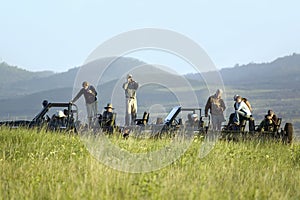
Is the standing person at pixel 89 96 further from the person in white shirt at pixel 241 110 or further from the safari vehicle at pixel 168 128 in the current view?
the person in white shirt at pixel 241 110

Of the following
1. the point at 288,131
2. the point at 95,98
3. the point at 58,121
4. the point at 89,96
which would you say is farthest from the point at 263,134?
the point at 58,121

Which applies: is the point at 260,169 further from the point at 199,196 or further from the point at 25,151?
the point at 25,151

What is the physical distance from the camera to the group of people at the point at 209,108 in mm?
18000

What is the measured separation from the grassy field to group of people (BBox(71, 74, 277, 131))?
3936 mm

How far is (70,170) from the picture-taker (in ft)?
31.6

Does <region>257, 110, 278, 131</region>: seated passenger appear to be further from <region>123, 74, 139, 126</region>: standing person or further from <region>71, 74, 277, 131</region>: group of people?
<region>123, 74, 139, 126</region>: standing person

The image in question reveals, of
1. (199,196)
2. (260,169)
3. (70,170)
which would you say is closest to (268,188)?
(199,196)

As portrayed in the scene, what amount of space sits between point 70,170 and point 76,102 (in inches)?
404

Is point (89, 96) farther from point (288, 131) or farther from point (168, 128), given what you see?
point (288, 131)

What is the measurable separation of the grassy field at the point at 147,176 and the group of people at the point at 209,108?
394 centimetres

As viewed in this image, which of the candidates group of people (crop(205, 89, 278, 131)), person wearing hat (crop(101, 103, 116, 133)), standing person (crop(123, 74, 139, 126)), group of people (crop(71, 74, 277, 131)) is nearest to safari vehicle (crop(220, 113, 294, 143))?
group of people (crop(205, 89, 278, 131))

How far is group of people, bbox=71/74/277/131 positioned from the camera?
18000 millimetres

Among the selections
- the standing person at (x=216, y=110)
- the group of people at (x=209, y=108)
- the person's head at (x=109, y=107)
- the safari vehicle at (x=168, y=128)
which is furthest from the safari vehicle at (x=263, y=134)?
the person's head at (x=109, y=107)

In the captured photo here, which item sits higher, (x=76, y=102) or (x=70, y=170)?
(x=76, y=102)
